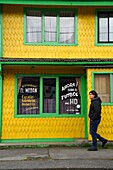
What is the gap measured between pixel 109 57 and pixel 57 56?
193 centimetres

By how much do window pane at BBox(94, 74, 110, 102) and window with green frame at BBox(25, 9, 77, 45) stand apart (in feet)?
5.40

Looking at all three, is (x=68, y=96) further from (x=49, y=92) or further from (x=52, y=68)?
(x=52, y=68)

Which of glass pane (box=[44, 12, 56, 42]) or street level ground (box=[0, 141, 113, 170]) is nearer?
street level ground (box=[0, 141, 113, 170])

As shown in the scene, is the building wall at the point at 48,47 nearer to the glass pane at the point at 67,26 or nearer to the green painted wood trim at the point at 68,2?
the glass pane at the point at 67,26

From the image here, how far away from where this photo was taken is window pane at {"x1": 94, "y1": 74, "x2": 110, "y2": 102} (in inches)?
494

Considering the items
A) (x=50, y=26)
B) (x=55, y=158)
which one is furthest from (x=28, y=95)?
Result: (x=55, y=158)

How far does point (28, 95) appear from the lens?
1296 cm

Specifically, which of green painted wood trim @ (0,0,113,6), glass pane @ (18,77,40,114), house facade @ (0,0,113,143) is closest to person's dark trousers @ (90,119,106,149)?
house facade @ (0,0,113,143)

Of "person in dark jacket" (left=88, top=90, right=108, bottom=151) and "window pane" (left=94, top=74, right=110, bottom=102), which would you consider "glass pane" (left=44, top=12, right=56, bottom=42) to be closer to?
"window pane" (left=94, top=74, right=110, bottom=102)

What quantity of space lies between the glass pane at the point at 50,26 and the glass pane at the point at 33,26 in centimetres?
23

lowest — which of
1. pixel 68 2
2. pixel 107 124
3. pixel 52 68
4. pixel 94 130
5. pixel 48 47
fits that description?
pixel 94 130

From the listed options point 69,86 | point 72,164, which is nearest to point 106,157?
point 72,164

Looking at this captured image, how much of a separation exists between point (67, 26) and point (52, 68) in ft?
5.59

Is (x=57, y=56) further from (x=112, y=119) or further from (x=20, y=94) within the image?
(x=112, y=119)
